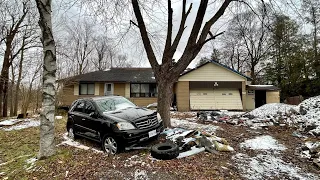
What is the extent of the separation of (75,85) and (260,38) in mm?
26605

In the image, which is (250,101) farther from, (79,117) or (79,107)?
(79,117)

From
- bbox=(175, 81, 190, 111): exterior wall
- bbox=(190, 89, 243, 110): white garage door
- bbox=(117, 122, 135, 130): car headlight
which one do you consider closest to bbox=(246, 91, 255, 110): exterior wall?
bbox=(190, 89, 243, 110): white garage door

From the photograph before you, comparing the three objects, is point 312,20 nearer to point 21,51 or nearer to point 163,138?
point 163,138

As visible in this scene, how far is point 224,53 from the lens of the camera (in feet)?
109

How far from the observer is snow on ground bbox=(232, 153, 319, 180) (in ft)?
13.3

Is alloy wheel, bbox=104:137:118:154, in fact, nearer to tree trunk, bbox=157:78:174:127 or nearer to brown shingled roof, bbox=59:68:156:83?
tree trunk, bbox=157:78:174:127

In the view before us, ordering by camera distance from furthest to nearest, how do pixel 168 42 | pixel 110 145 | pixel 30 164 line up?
pixel 168 42, pixel 110 145, pixel 30 164

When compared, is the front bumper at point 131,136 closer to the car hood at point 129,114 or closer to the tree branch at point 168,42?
the car hood at point 129,114

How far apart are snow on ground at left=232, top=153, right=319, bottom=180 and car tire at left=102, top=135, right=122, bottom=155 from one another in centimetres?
308

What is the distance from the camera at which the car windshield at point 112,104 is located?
20.2ft

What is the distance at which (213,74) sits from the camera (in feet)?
65.2

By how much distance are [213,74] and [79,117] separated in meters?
15.9

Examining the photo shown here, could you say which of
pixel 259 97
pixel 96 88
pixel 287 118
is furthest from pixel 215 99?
pixel 96 88

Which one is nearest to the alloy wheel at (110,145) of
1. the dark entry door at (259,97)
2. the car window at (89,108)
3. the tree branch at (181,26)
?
the car window at (89,108)
